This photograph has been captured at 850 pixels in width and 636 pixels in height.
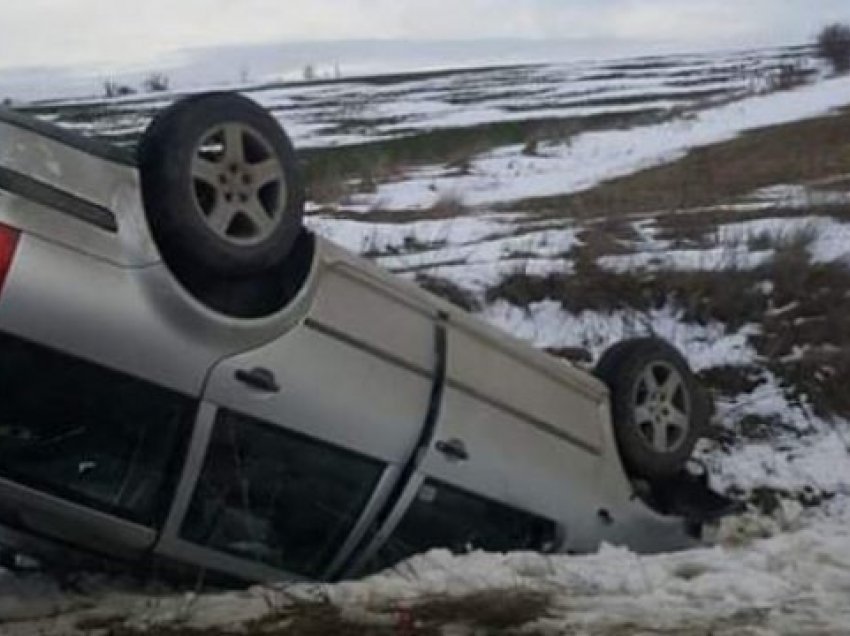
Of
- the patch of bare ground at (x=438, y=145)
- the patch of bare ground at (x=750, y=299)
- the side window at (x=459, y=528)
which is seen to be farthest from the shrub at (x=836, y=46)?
the side window at (x=459, y=528)

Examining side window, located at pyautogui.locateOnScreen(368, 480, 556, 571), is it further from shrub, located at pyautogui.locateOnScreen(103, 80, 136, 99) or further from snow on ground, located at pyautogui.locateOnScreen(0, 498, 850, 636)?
shrub, located at pyautogui.locateOnScreen(103, 80, 136, 99)

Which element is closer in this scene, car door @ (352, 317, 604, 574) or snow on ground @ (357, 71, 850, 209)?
car door @ (352, 317, 604, 574)

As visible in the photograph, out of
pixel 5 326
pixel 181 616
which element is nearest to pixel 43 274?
pixel 5 326

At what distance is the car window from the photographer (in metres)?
5.69

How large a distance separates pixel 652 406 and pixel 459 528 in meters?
1.34

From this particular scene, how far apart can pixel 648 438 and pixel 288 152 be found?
2.36 meters

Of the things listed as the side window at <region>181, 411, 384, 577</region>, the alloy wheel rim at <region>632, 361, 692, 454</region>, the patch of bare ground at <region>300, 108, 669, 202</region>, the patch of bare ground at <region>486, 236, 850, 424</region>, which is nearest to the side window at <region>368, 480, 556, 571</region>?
the side window at <region>181, 411, 384, 577</region>

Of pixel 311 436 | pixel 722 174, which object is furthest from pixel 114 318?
pixel 722 174

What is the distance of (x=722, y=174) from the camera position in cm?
2248

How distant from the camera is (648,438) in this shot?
7852 mm

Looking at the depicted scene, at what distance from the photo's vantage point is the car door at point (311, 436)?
20.2 feet

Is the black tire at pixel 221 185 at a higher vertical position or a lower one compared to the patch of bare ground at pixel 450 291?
lower

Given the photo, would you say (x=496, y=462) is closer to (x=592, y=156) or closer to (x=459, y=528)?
(x=459, y=528)

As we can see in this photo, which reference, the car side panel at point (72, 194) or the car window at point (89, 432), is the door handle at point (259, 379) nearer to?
the car window at point (89, 432)
